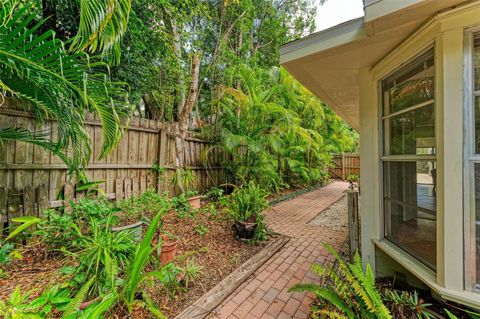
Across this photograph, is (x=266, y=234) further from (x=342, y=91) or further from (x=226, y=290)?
(x=342, y=91)

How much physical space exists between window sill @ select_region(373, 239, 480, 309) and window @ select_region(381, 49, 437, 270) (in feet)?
0.16

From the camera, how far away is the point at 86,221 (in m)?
2.48

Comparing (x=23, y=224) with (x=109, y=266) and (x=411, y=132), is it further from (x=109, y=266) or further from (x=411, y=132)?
(x=411, y=132)

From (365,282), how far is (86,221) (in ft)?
9.67

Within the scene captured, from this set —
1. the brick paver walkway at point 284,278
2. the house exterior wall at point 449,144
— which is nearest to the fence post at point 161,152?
the brick paver walkway at point 284,278

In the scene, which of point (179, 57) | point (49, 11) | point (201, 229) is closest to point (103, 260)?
point (201, 229)

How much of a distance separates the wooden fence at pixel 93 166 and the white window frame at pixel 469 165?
410 centimetres

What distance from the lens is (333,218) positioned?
4.54m

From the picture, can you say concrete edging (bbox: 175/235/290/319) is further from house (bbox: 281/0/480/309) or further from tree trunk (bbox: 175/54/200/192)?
tree trunk (bbox: 175/54/200/192)

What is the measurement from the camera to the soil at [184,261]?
1720 millimetres

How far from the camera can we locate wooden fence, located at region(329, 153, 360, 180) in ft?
40.9

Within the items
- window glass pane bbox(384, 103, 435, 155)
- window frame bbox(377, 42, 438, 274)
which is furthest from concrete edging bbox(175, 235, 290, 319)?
window glass pane bbox(384, 103, 435, 155)

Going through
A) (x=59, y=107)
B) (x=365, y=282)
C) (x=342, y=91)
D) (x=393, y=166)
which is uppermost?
(x=342, y=91)

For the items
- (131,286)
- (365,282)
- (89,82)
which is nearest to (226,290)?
(131,286)
